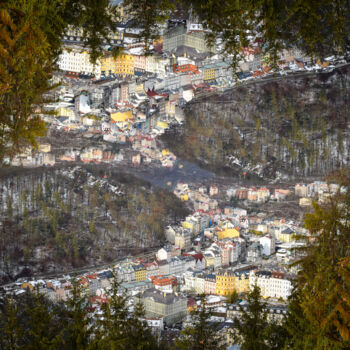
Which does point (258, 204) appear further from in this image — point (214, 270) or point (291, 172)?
point (214, 270)

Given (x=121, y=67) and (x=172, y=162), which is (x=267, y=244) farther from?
(x=121, y=67)

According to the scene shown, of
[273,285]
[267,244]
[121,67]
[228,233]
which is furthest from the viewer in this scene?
[121,67]

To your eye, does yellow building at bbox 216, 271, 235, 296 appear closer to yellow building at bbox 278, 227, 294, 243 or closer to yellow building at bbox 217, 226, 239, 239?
yellow building at bbox 217, 226, 239, 239

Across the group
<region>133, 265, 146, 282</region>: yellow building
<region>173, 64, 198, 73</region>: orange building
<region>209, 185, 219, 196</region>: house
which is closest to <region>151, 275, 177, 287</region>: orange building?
<region>133, 265, 146, 282</region>: yellow building

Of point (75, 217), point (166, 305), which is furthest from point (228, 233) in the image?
point (75, 217)

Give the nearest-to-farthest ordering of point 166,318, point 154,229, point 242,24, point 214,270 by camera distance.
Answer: point 242,24 → point 166,318 → point 214,270 → point 154,229

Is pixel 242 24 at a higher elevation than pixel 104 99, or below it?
below

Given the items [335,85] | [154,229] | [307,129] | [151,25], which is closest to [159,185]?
[154,229]
